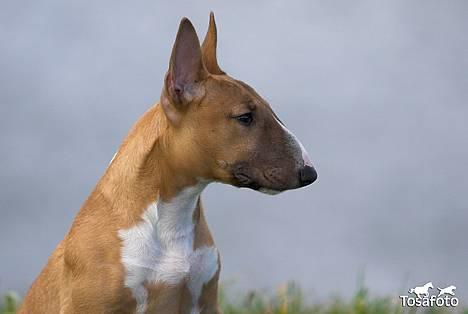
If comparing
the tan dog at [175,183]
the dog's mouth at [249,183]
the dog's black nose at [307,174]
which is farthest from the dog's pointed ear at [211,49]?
the dog's black nose at [307,174]

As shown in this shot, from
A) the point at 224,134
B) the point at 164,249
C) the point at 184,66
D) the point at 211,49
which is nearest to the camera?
the point at 224,134

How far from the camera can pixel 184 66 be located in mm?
6262

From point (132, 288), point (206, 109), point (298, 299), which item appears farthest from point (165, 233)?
point (298, 299)

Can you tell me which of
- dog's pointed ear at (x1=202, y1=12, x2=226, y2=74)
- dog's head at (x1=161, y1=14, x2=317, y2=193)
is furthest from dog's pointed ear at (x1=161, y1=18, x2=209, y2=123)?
dog's pointed ear at (x1=202, y1=12, x2=226, y2=74)

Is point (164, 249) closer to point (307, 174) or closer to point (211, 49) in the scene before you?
point (307, 174)

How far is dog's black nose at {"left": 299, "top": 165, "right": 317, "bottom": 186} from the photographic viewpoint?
20.2 ft

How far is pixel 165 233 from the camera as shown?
20.9 ft

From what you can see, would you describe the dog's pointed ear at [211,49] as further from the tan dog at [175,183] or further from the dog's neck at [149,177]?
the dog's neck at [149,177]

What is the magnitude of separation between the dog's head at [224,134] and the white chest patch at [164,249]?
264 mm

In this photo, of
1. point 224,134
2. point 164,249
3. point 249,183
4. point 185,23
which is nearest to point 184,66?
point 185,23

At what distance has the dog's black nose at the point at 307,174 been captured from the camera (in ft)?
20.2

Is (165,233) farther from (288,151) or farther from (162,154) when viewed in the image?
(288,151)

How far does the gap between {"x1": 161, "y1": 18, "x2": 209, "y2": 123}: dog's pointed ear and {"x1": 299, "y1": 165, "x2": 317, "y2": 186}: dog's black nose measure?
0.77 meters

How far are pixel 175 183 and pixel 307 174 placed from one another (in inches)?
31.1
